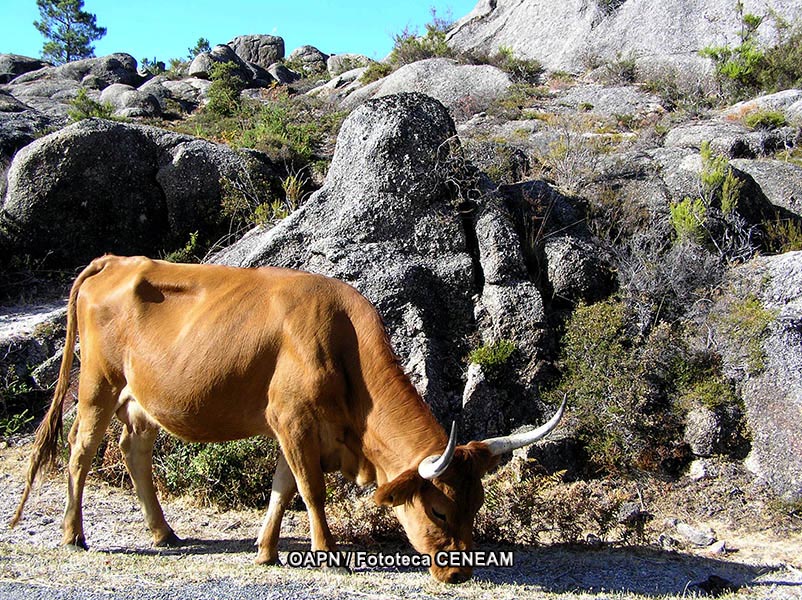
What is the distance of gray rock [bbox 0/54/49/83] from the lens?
3259 centimetres

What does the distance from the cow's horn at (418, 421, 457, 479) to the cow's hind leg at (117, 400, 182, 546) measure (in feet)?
8.65

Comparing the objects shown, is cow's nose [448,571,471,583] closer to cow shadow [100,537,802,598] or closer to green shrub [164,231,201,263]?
cow shadow [100,537,802,598]

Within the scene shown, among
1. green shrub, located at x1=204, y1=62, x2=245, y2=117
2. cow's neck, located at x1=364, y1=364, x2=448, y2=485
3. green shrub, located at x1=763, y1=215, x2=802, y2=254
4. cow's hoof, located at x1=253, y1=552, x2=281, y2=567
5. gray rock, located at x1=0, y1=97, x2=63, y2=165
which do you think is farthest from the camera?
green shrub, located at x1=204, y1=62, x2=245, y2=117

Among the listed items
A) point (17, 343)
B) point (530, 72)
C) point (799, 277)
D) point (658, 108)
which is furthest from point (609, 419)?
point (530, 72)

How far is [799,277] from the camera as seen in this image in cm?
895

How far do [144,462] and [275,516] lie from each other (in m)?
1.46

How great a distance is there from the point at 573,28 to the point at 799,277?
20.6 m

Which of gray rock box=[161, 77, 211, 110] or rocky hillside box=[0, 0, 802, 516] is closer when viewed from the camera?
rocky hillside box=[0, 0, 802, 516]

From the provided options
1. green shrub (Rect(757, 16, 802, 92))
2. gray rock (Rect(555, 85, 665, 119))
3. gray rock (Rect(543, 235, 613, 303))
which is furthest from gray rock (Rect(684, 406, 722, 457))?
green shrub (Rect(757, 16, 802, 92))

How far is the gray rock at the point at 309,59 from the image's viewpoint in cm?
3653

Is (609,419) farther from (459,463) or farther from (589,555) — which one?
(459,463)

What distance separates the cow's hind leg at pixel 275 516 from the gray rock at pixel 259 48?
35.9 m

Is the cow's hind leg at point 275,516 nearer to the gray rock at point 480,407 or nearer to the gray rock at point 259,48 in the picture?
the gray rock at point 480,407

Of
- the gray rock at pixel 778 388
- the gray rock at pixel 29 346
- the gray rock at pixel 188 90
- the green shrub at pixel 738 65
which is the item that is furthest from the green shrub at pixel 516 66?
the gray rock at pixel 29 346
